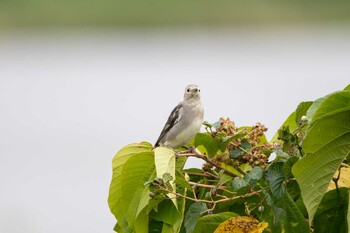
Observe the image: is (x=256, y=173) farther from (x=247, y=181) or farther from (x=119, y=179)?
(x=119, y=179)

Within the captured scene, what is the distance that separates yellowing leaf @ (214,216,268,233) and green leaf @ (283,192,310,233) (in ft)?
0.14

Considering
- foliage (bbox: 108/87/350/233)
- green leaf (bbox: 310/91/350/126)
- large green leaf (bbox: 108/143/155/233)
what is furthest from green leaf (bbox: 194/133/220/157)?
green leaf (bbox: 310/91/350/126)

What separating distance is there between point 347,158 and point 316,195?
14 centimetres

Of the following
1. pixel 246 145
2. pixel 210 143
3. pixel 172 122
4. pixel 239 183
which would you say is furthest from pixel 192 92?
pixel 239 183

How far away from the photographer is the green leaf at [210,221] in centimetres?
174

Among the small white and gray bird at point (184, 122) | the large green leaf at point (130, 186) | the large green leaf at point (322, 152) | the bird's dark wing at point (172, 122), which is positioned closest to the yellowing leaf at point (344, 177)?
the large green leaf at point (322, 152)

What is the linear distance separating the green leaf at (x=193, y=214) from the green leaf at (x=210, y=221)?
0.03 ft

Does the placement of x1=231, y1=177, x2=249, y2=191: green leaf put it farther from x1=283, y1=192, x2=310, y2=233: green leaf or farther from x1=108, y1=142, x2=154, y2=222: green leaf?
x1=108, y1=142, x2=154, y2=222: green leaf

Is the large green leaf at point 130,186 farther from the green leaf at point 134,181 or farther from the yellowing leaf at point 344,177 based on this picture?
the yellowing leaf at point 344,177

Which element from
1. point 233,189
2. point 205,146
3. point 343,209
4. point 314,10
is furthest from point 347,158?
point 314,10

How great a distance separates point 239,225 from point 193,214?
3.5 inches

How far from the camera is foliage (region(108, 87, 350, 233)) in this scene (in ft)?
5.34

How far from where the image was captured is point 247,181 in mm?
1706

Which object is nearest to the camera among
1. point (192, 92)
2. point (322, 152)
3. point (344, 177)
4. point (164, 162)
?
point (322, 152)
